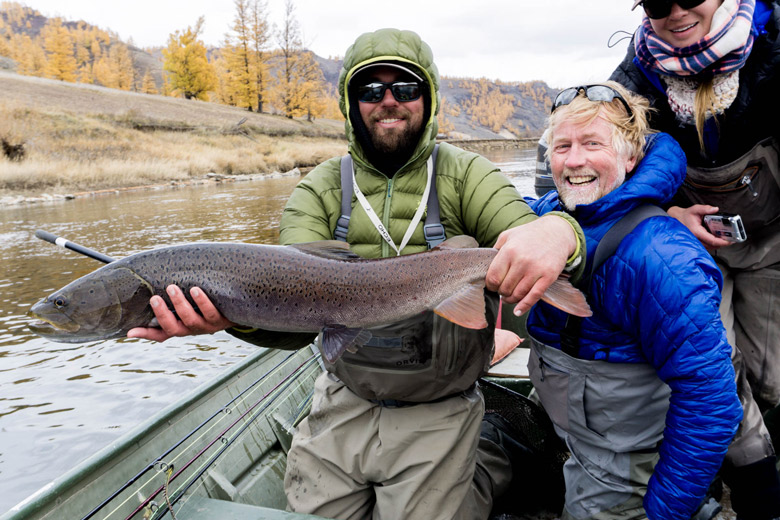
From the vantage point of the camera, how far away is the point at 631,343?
211 cm

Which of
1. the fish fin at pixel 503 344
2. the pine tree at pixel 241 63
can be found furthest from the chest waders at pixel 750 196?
the pine tree at pixel 241 63

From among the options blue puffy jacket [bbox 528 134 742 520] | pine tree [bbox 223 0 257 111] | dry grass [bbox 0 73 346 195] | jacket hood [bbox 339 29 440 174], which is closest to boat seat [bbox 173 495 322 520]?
blue puffy jacket [bbox 528 134 742 520]

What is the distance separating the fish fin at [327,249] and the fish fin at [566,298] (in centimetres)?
83

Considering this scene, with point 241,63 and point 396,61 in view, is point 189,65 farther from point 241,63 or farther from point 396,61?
point 396,61

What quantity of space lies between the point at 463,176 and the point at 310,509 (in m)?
1.78

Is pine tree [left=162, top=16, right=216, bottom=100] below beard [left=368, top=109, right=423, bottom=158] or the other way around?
the other way around

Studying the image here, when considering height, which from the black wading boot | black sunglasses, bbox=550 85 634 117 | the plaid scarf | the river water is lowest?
the river water

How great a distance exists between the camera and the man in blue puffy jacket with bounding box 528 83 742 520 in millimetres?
1853

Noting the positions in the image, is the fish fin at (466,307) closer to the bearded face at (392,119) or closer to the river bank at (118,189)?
the bearded face at (392,119)

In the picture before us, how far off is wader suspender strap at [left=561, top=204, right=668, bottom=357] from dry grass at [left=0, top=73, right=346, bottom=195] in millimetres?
23882

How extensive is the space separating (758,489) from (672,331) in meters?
1.19

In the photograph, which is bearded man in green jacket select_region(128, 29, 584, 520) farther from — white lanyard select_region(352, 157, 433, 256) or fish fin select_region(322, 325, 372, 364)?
fish fin select_region(322, 325, 372, 364)

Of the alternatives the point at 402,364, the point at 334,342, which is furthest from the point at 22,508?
the point at 402,364

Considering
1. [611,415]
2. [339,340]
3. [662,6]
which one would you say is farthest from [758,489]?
[662,6]
